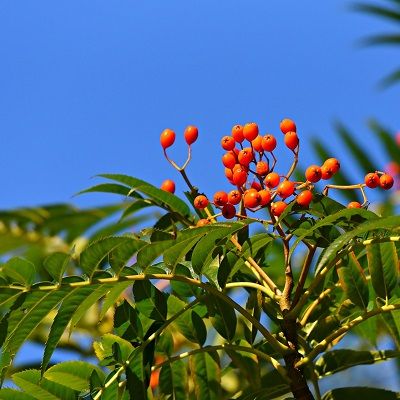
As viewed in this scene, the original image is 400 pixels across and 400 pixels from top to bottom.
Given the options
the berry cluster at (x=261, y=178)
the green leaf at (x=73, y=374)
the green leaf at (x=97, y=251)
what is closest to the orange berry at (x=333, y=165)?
the berry cluster at (x=261, y=178)

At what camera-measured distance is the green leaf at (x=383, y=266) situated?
123 cm

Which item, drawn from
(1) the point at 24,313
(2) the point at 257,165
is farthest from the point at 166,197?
(1) the point at 24,313

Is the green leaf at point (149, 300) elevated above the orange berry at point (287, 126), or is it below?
below

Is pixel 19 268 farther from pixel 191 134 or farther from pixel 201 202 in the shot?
pixel 191 134

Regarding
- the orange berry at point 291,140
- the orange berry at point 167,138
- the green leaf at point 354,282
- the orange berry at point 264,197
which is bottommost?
the green leaf at point 354,282

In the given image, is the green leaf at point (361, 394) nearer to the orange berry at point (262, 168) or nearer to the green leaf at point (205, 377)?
the green leaf at point (205, 377)

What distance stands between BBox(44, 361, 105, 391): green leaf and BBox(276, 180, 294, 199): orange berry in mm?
417

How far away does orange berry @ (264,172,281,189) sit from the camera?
126cm

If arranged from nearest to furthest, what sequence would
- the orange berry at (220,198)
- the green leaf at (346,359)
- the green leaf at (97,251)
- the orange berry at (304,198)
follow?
the green leaf at (97,251) → the orange berry at (304,198) → the orange berry at (220,198) → the green leaf at (346,359)

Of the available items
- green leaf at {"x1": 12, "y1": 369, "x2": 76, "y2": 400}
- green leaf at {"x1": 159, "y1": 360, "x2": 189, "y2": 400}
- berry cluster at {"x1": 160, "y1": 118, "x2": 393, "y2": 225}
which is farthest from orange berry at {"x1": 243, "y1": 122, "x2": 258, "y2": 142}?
green leaf at {"x1": 12, "y1": 369, "x2": 76, "y2": 400}

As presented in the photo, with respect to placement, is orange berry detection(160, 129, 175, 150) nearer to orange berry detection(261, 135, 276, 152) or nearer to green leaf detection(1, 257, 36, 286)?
orange berry detection(261, 135, 276, 152)

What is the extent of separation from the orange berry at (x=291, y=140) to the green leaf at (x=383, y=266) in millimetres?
237

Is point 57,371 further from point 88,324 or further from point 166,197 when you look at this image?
point 88,324

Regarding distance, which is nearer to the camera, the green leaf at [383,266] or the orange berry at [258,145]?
the green leaf at [383,266]
